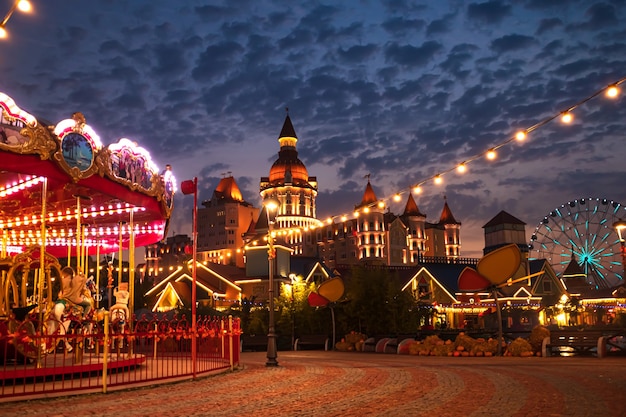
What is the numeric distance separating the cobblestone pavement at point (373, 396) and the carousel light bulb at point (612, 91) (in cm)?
642

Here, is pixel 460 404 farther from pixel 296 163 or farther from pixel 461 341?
pixel 296 163

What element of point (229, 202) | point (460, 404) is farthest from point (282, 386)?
point (229, 202)

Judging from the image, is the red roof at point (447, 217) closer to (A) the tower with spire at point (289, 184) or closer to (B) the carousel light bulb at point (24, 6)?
(A) the tower with spire at point (289, 184)

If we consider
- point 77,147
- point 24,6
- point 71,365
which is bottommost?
point 71,365

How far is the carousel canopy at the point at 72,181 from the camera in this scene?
13.9 m

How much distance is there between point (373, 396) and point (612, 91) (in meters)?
8.75

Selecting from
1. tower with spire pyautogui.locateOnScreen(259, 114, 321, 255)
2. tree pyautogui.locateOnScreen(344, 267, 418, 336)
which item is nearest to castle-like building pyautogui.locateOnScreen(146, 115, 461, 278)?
tower with spire pyautogui.locateOnScreen(259, 114, 321, 255)

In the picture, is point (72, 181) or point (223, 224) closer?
point (72, 181)

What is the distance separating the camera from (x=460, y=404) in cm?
1092

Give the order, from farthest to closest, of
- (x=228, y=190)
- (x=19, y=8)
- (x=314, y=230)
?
(x=228, y=190)
(x=314, y=230)
(x=19, y=8)

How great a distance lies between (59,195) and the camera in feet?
62.2

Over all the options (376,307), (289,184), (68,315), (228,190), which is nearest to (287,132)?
(289,184)

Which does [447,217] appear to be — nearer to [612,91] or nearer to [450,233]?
[450,233]

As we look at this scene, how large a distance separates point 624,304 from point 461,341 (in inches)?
1675
